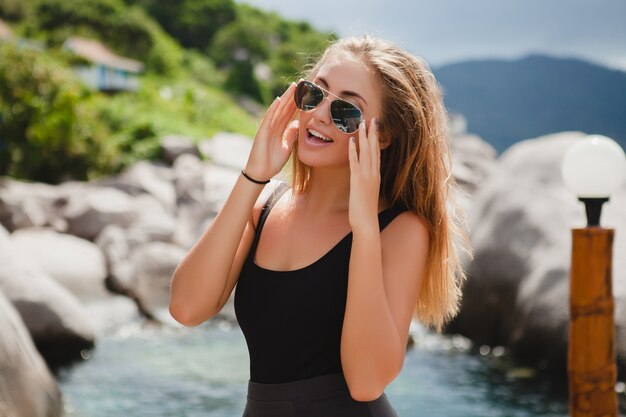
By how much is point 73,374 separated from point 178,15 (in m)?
43.7

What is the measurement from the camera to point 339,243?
8.13 ft

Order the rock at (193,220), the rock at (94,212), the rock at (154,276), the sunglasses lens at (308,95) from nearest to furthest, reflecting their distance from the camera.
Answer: the sunglasses lens at (308,95) < the rock at (154,276) < the rock at (94,212) < the rock at (193,220)

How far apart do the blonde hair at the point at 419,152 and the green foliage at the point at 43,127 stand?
1961 centimetres

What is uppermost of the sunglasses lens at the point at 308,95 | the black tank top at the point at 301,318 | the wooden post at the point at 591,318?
the sunglasses lens at the point at 308,95

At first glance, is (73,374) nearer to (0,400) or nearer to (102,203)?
(0,400)

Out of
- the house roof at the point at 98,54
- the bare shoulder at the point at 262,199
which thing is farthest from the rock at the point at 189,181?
the bare shoulder at the point at 262,199

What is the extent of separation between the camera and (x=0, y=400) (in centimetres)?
566

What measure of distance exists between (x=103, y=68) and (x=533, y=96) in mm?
17611

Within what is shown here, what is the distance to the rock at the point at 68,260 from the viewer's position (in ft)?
42.9

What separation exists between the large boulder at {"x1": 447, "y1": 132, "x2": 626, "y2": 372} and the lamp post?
16.8ft

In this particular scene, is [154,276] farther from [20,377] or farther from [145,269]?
[20,377]

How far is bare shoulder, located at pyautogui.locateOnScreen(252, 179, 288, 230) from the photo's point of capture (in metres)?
2.72

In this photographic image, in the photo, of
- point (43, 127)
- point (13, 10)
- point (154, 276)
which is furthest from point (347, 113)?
point (13, 10)

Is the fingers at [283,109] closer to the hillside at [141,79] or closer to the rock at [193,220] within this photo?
the hillside at [141,79]
